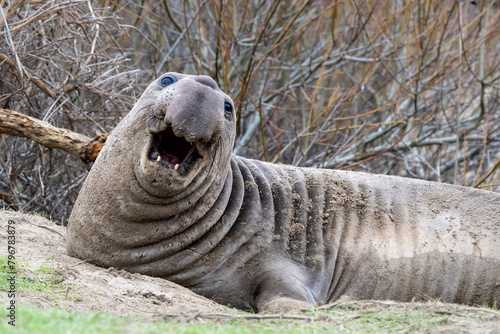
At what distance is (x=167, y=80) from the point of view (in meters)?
4.09

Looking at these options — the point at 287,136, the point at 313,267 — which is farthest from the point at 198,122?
the point at 287,136

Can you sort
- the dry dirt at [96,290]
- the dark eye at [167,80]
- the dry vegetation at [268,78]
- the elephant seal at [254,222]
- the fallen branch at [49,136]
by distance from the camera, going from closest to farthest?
the dry dirt at [96,290], the elephant seal at [254,222], the dark eye at [167,80], the fallen branch at [49,136], the dry vegetation at [268,78]

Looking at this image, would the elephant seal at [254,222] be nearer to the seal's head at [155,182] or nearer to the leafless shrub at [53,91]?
the seal's head at [155,182]

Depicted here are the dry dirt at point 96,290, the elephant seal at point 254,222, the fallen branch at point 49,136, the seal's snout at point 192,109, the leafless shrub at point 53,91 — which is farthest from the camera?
the leafless shrub at point 53,91

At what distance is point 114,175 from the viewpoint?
3.96 m

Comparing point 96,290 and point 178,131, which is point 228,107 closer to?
point 178,131

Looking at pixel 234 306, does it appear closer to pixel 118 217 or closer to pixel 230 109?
pixel 118 217

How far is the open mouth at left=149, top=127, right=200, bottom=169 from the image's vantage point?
151 inches

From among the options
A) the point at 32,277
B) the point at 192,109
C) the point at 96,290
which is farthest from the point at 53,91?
the point at 96,290

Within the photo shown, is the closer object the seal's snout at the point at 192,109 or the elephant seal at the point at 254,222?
the seal's snout at the point at 192,109

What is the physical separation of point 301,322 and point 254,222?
5.25ft

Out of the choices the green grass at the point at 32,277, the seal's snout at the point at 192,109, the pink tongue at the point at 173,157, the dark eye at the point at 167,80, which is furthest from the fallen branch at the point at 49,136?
the green grass at the point at 32,277

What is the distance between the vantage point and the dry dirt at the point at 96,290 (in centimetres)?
302

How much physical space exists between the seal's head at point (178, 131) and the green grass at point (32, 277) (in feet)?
2.51
